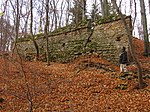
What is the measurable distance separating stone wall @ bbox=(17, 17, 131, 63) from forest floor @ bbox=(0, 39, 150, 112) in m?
0.95

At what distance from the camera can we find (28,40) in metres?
19.4

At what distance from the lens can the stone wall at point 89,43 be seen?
14048 millimetres

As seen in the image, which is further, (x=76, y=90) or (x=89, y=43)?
(x=89, y=43)

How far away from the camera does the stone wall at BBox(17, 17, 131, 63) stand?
46.1 feet

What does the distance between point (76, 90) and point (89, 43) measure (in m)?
6.32

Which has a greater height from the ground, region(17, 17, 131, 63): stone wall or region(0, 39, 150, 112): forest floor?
region(17, 17, 131, 63): stone wall

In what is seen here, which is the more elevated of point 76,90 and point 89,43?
point 89,43

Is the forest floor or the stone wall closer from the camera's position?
the forest floor

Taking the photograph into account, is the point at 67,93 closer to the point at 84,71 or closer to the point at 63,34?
the point at 84,71

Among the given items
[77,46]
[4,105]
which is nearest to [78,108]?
[4,105]

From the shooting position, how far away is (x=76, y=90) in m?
9.83

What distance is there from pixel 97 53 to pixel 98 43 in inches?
27.2

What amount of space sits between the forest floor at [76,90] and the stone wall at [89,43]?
95 cm

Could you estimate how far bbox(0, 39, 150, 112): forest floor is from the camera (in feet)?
24.9
